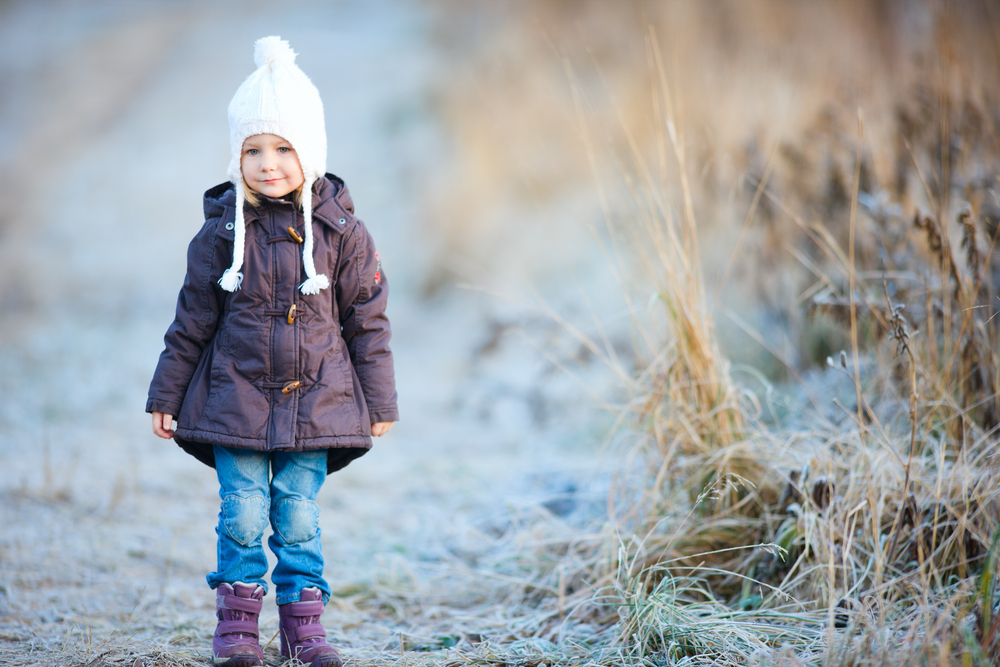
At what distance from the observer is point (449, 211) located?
679cm

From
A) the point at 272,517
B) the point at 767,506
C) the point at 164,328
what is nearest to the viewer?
the point at 272,517

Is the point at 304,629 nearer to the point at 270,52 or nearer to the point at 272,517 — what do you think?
the point at 272,517

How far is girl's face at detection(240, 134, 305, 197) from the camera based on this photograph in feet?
5.92

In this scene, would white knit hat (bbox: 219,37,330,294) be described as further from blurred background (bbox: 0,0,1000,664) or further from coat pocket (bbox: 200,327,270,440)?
blurred background (bbox: 0,0,1000,664)

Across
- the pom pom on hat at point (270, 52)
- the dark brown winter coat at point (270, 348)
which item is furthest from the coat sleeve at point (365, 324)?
the pom pom on hat at point (270, 52)

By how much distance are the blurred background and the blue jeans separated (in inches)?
14.7

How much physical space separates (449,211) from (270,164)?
5039 millimetres

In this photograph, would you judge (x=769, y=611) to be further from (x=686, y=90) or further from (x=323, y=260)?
(x=686, y=90)

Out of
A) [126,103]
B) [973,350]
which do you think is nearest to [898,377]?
[973,350]

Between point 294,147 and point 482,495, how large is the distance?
1.97m

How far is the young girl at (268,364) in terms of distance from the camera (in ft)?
5.84

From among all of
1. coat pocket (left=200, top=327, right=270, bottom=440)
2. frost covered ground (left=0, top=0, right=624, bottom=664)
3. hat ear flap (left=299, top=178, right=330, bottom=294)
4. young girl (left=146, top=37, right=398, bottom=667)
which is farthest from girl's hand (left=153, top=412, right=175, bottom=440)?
frost covered ground (left=0, top=0, right=624, bottom=664)

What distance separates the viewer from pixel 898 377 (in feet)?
8.71

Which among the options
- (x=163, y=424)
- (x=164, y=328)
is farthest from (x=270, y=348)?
(x=164, y=328)
